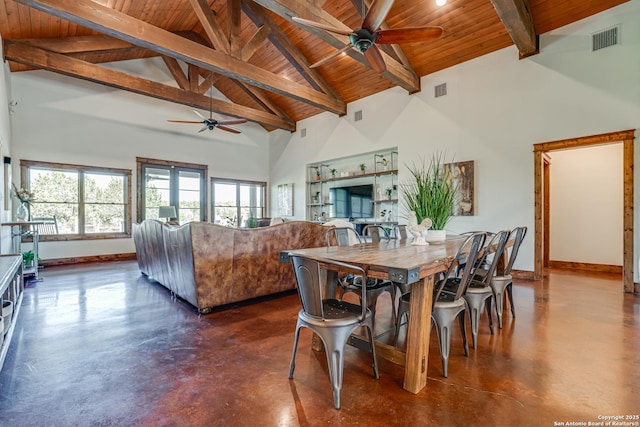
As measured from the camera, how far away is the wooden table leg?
1.81 meters

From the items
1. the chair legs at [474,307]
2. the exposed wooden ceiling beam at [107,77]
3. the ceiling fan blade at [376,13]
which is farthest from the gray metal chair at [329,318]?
the exposed wooden ceiling beam at [107,77]

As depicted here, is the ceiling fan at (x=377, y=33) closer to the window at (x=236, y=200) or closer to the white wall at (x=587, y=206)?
the white wall at (x=587, y=206)

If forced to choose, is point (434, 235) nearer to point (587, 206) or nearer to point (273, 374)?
point (273, 374)

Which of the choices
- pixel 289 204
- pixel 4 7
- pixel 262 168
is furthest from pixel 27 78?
pixel 289 204

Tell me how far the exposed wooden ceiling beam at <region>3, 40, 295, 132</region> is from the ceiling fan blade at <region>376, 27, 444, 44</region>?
5272 mm

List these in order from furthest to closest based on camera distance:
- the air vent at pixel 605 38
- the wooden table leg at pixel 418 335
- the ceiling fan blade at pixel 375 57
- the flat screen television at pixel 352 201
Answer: the flat screen television at pixel 352 201
the air vent at pixel 605 38
the ceiling fan blade at pixel 375 57
the wooden table leg at pixel 418 335

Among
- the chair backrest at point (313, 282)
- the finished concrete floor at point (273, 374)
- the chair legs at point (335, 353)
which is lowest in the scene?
the finished concrete floor at point (273, 374)

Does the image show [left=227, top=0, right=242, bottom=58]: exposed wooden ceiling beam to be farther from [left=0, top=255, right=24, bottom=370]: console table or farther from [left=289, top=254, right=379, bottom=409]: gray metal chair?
[left=289, top=254, right=379, bottom=409]: gray metal chair

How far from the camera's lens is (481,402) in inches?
67.4

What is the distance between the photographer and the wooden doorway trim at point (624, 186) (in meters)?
4.25

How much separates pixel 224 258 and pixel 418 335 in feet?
7.22

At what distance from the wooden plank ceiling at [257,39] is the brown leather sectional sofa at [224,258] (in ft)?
8.91

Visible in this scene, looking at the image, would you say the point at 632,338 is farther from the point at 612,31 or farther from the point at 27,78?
the point at 27,78

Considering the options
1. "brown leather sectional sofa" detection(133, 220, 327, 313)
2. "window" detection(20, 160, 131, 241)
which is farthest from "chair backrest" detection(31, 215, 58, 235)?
"brown leather sectional sofa" detection(133, 220, 327, 313)
